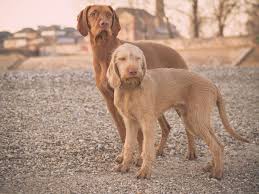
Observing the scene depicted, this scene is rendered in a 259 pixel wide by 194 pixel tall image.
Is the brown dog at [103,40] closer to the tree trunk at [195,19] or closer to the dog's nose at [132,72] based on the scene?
the dog's nose at [132,72]

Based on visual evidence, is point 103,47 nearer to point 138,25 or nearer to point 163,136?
point 163,136

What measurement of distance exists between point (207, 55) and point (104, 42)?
2042cm

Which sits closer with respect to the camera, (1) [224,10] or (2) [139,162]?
(2) [139,162]

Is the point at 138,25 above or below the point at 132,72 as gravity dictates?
below

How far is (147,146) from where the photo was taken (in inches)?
222

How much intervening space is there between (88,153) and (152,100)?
1887 mm

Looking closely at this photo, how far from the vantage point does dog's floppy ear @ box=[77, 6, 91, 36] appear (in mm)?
6773

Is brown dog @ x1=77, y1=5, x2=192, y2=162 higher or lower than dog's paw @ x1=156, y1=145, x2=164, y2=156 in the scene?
higher

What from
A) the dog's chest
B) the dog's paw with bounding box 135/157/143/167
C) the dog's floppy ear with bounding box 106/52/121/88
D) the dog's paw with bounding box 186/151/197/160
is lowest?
the dog's paw with bounding box 186/151/197/160

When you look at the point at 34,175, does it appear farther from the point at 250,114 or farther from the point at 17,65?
the point at 17,65

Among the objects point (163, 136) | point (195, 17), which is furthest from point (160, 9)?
A: point (163, 136)

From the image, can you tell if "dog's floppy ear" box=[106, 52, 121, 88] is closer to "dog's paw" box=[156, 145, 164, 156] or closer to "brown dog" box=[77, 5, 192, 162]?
"brown dog" box=[77, 5, 192, 162]

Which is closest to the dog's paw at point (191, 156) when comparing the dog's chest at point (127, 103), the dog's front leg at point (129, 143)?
the dog's front leg at point (129, 143)

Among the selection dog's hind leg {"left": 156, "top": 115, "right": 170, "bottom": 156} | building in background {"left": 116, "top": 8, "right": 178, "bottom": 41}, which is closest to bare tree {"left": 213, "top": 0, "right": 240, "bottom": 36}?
building in background {"left": 116, "top": 8, "right": 178, "bottom": 41}
